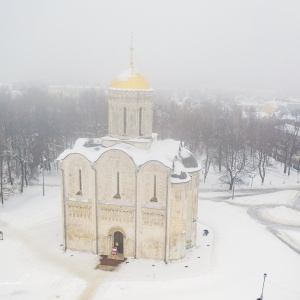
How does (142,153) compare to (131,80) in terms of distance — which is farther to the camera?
(131,80)

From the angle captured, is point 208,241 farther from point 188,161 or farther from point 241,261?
point 188,161

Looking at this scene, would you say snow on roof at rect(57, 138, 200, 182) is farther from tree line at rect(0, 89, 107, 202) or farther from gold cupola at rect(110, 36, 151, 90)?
tree line at rect(0, 89, 107, 202)

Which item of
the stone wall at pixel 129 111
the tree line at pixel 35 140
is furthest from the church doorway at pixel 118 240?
the tree line at pixel 35 140

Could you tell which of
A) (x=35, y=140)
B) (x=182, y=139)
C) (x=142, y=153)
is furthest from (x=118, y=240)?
(x=182, y=139)

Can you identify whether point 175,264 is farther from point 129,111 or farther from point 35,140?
point 35,140

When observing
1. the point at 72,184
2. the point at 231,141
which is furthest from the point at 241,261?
the point at 231,141

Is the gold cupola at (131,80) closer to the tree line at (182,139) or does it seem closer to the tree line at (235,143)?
the tree line at (182,139)
